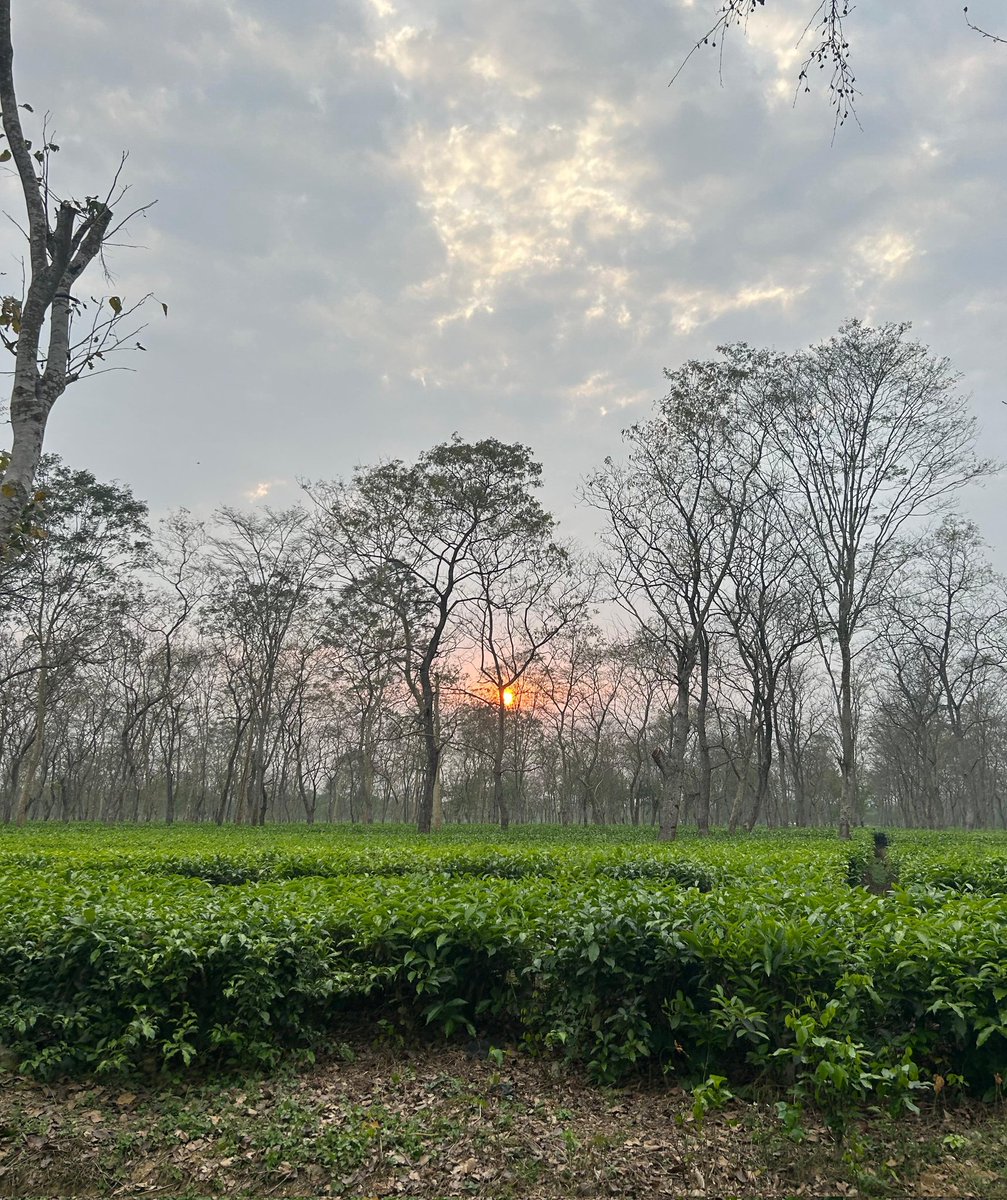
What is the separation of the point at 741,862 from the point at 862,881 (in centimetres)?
317

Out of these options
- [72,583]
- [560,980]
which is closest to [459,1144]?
Result: [560,980]

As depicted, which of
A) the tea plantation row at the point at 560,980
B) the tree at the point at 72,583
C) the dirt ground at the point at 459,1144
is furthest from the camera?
the tree at the point at 72,583

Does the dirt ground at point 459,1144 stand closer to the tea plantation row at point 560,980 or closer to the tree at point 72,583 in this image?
the tea plantation row at point 560,980

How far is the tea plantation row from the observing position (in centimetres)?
363

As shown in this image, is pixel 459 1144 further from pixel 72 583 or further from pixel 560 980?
pixel 72 583

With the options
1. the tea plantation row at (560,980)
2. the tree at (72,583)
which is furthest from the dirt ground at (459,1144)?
the tree at (72,583)

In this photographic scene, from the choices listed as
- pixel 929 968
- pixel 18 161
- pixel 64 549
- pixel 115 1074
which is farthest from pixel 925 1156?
pixel 64 549

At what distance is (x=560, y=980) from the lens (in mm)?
4387

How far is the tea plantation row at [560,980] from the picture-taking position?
3.63 meters

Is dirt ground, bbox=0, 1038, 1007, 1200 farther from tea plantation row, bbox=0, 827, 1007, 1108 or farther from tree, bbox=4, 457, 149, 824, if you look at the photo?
tree, bbox=4, 457, 149, 824

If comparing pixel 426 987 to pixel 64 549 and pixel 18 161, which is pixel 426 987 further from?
pixel 64 549

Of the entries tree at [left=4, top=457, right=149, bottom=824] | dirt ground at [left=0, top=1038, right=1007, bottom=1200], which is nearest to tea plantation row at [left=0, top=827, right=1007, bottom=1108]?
dirt ground at [left=0, top=1038, right=1007, bottom=1200]

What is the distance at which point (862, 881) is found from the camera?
39.0ft

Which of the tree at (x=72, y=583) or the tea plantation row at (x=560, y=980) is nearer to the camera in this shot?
the tea plantation row at (x=560, y=980)
